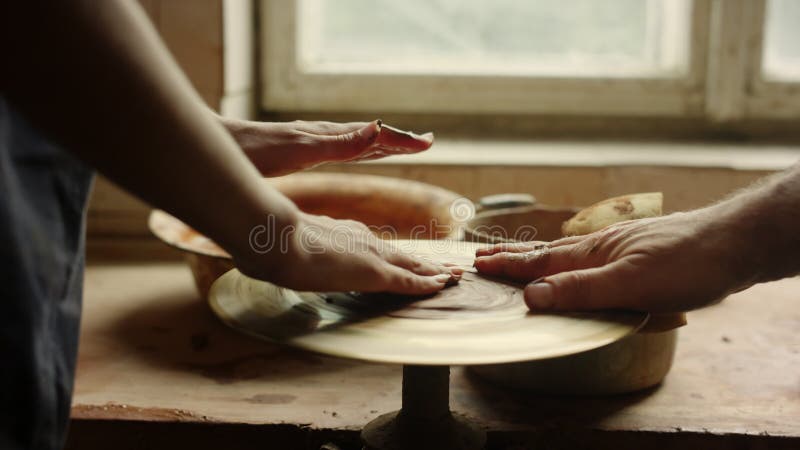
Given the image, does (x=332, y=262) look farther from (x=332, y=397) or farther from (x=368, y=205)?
(x=368, y=205)

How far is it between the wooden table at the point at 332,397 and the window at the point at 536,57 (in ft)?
2.03

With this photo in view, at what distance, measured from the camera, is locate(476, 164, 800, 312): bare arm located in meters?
0.76

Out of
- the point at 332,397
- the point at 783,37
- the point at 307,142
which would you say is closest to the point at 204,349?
the point at 332,397

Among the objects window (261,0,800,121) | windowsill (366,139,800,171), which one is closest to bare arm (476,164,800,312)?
windowsill (366,139,800,171)

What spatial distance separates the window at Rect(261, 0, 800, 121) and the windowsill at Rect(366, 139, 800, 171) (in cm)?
9

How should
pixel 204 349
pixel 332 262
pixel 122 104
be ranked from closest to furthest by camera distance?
pixel 122 104, pixel 332 262, pixel 204 349

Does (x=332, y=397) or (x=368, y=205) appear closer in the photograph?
(x=332, y=397)

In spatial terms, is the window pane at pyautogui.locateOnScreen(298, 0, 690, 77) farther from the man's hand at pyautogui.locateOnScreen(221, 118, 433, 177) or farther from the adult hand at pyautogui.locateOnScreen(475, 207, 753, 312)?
the adult hand at pyautogui.locateOnScreen(475, 207, 753, 312)

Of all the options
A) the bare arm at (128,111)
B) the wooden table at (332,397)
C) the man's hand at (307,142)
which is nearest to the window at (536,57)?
the wooden table at (332,397)

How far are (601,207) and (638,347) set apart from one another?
6.9 inches

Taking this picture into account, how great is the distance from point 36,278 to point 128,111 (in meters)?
0.15

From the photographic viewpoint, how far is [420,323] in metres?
0.73

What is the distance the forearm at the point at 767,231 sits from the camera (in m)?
0.79

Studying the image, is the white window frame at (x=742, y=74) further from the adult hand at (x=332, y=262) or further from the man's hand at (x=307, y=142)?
the adult hand at (x=332, y=262)
